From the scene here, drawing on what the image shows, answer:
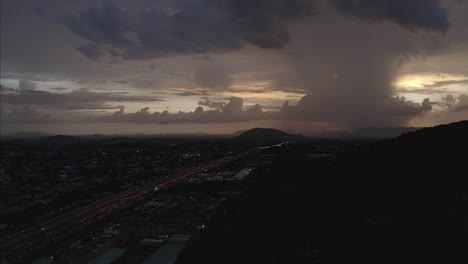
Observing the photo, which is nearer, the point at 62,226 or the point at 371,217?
the point at 371,217

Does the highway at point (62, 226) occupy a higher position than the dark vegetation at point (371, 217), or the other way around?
the dark vegetation at point (371, 217)

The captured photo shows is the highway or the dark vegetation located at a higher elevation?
the dark vegetation

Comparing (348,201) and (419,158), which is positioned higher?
(419,158)

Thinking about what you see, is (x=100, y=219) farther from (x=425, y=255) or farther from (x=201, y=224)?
(x=425, y=255)

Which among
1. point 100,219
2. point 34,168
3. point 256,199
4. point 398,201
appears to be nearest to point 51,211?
point 100,219

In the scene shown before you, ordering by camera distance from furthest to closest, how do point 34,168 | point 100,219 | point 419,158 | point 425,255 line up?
point 34,168 → point 100,219 → point 419,158 → point 425,255

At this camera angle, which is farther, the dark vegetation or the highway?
the highway

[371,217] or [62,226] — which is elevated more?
[371,217]

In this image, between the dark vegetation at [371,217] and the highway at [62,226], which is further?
the highway at [62,226]
